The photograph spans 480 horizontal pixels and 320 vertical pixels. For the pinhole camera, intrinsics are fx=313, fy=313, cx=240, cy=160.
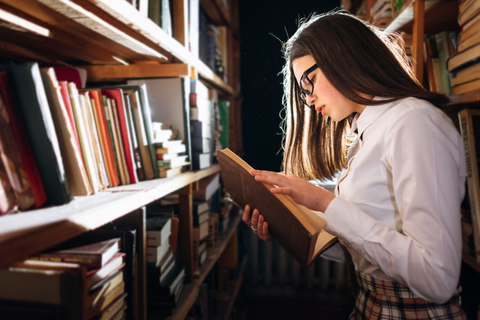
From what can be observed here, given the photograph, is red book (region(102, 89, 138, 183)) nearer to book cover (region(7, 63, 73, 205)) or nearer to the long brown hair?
book cover (region(7, 63, 73, 205))

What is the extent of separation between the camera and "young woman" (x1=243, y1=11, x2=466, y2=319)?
645mm

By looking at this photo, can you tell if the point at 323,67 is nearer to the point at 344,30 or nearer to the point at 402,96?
the point at 344,30

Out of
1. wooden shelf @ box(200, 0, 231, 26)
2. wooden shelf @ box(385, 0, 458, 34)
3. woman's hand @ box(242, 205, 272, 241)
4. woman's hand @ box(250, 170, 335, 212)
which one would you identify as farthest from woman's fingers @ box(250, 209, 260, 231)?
wooden shelf @ box(200, 0, 231, 26)

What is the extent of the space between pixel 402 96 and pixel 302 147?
0.49 meters

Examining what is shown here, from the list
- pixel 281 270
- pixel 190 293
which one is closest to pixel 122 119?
pixel 190 293

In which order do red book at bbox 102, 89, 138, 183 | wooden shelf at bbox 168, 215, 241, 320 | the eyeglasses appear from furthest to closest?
wooden shelf at bbox 168, 215, 241, 320 → the eyeglasses → red book at bbox 102, 89, 138, 183

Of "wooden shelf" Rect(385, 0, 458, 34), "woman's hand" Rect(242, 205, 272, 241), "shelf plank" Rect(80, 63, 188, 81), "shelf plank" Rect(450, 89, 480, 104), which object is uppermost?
"wooden shelf" Rect(385, 0, 458, 34)

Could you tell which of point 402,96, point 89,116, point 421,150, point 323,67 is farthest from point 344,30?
point 89,116

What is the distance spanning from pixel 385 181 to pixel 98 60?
983 millimetres

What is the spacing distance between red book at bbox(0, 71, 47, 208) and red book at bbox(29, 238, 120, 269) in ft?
0.33

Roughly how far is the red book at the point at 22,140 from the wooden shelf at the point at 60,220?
38 mm

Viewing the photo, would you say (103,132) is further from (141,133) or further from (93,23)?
(93,23)

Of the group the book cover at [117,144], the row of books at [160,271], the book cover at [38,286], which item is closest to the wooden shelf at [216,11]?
the book cover at [117,144]

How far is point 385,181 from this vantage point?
0.75 meters
